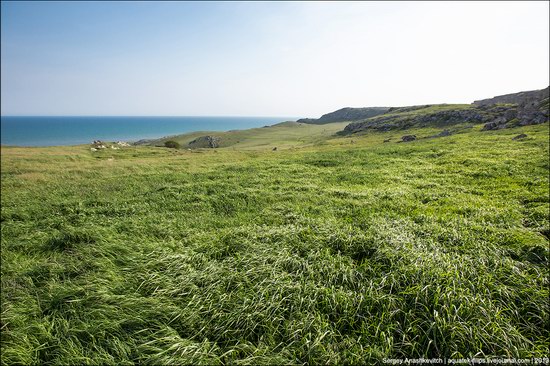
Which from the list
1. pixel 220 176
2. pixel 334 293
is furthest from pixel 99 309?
pixel 220 176

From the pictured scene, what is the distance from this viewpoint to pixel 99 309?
20.2 feet

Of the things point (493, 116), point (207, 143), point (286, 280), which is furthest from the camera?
point (207, 143)

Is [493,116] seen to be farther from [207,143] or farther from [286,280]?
[207,143]

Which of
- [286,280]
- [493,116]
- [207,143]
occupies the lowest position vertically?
[286,280]

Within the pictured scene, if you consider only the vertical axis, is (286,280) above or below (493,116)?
below

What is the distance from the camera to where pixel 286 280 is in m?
6.86

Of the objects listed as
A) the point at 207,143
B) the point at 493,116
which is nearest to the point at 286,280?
the point at 493,116

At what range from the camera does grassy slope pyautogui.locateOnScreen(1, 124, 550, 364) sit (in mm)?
5184

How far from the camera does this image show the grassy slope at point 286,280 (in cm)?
518

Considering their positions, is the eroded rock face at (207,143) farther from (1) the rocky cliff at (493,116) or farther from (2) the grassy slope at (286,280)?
A: (2) the grassy slope at (286,280)

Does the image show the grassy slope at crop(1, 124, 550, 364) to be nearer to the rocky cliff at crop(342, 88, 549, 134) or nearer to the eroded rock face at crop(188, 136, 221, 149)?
the rocky cliff at crop(342, 88, 549, 134)

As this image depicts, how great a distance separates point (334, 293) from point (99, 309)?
18.6 feet

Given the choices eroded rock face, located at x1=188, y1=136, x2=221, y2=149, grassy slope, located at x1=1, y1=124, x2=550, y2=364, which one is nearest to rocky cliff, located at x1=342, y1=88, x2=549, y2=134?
grassy slope, located at x1=1, y1=124, x2=550, y2=364

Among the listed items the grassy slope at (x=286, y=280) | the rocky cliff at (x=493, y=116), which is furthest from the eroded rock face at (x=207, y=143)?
the grassy slope at (x=286, y=280)
